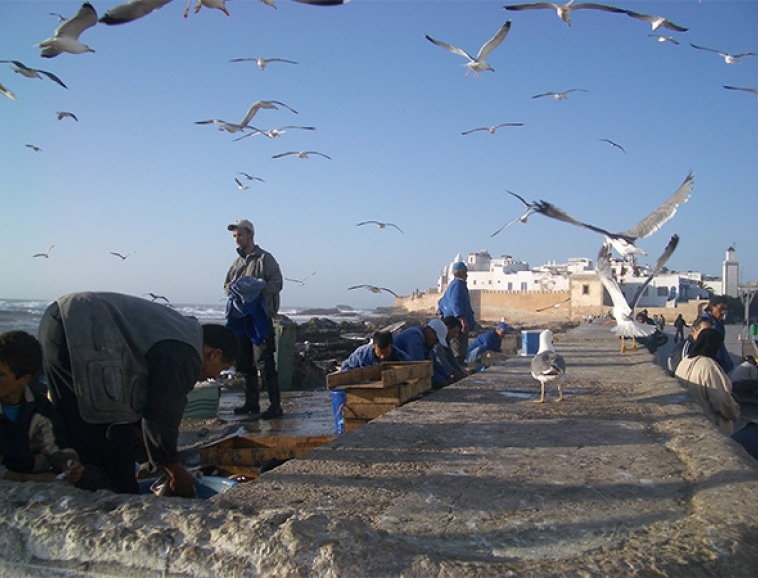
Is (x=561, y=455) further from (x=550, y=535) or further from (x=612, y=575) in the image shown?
(x=612, y=575)

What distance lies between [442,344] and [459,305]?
4.71 feet

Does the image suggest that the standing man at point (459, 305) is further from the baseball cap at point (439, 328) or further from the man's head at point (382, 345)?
the man's head at point (382, 345)

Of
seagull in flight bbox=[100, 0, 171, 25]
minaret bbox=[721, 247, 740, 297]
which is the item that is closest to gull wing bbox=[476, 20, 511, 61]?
seagull in flight bbox=[100, 0, 171, 25]

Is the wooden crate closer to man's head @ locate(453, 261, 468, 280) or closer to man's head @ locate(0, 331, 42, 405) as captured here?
man's head @ locate(0, 331, 42, 405)

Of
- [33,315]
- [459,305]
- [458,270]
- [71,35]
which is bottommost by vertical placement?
[33,315]

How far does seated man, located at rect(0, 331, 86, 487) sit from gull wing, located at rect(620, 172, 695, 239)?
31.6 feet

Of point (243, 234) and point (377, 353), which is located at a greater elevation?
point (243, 234)

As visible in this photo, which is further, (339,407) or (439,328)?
(439,328)

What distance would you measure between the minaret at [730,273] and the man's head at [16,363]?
58712 mm

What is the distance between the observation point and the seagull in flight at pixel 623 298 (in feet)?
28.8

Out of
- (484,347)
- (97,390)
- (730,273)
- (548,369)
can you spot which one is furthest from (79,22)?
(730,273)

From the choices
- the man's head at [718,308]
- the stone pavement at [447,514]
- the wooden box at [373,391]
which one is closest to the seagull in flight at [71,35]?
the wooden box at [373,391]

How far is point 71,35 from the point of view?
19.4ft

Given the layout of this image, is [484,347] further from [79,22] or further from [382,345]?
[79,22]
